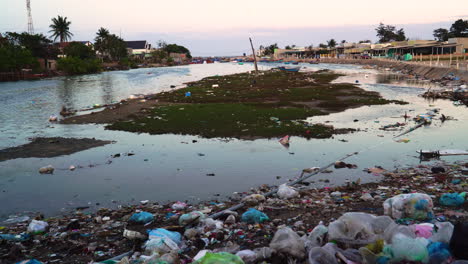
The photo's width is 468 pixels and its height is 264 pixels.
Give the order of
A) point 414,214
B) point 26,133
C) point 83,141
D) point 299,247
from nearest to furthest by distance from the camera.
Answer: point 299,247 < point 414,214 < point 83,141 < point 26,133

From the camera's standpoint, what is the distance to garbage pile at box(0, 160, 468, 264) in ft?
12.2

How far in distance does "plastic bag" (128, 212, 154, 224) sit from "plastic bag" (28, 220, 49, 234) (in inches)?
51.7

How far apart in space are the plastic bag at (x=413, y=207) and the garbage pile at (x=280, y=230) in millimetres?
13

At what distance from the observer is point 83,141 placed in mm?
12242

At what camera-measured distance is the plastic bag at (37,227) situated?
5605 millimetres

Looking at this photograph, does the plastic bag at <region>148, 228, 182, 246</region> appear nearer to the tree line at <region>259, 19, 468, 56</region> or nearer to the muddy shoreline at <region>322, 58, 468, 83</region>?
the muddy shoreline at <region>322, 58, 468, 83</region>

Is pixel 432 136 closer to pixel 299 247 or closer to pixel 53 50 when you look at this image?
pixel 299 247

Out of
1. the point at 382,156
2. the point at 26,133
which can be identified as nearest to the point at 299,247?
the point at 382,156

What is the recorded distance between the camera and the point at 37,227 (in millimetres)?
5652

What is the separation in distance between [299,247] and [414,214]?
2.07 meters

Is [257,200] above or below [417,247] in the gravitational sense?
below

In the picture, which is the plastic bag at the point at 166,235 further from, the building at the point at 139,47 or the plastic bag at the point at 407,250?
the building at the point at 139,47

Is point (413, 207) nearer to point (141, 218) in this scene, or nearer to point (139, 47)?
point (141, 218)

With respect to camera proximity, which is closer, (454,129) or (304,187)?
(304,187)
